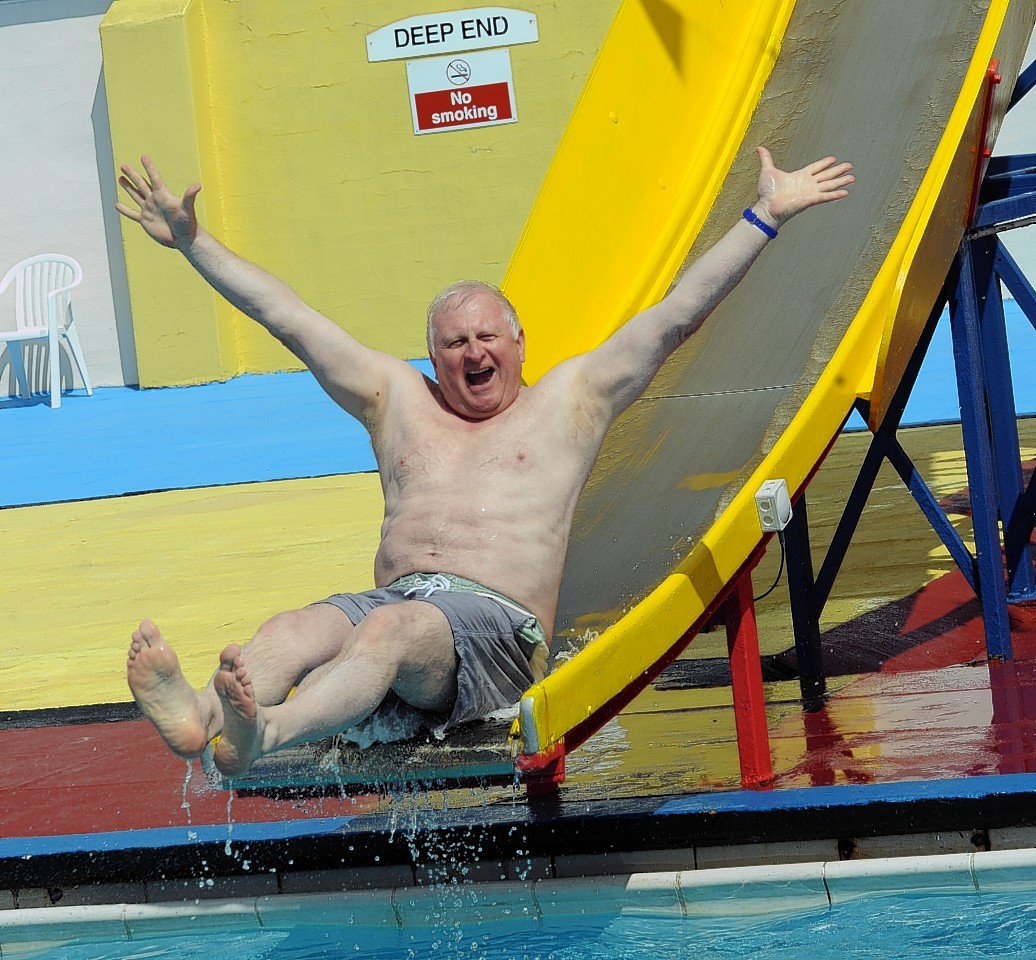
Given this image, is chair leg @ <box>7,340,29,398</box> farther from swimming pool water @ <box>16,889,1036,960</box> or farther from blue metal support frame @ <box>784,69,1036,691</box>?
swimming pool water @ <box>16,889,1036,960</box>

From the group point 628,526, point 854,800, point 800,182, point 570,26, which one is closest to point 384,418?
point 628,526

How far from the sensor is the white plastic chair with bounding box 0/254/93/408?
43.9ft

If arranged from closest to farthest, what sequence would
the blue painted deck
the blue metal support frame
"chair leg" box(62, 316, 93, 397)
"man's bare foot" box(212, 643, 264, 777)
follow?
"man's bare foot" box(212, 643, 264, 777), the blue metal support frame, the blue painted deck, "chair leg" box(62, 316, 93, 397)

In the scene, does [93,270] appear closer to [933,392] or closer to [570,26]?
[570,26]

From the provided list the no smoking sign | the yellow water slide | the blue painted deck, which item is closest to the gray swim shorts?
the yellow water slide

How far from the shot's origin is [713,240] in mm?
5043

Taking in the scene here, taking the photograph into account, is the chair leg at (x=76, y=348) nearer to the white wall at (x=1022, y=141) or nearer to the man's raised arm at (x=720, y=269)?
the white wall at (x=1022, y=141)

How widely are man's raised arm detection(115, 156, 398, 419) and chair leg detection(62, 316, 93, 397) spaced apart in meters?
10.4

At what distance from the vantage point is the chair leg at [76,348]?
13492 millimetres

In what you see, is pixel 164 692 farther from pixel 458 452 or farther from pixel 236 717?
pixel 458 452

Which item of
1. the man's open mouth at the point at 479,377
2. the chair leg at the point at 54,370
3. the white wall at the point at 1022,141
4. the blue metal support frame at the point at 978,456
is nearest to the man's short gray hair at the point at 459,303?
the man's open mouth at the point at 479,377

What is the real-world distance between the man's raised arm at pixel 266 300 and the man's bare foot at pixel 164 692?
1.10 meters

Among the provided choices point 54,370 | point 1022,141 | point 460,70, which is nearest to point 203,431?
point 54,370

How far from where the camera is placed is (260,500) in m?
8.85
